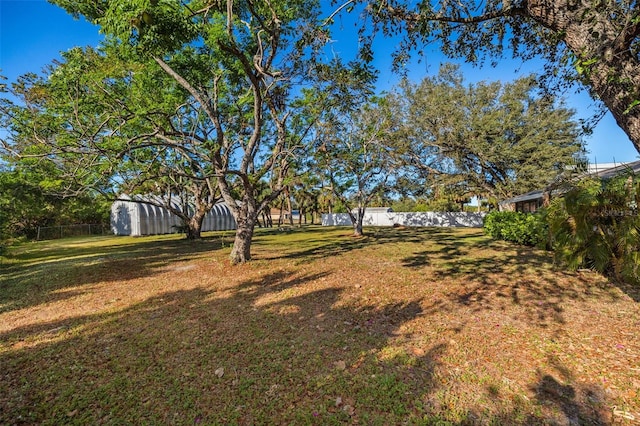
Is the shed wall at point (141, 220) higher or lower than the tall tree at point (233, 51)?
lower

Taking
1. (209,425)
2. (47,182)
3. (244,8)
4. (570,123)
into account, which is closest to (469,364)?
(209,425)

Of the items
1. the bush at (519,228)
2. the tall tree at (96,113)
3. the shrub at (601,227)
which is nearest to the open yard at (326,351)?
the shrub at (601,227)

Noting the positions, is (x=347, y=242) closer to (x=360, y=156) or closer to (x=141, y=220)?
(x=360, y=156)

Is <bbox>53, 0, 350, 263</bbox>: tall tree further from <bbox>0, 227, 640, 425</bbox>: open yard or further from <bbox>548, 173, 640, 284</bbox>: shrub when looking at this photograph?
<bbox>548, 173, 640, 284</bbox>: shrub

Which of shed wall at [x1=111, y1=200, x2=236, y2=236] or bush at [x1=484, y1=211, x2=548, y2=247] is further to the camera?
shed wall at [x1=111, y1=200, x2=236, y2=236]

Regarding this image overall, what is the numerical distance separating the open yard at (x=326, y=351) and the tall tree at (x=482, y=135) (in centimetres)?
1644

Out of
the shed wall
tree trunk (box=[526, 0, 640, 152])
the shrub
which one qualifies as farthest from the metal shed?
tree trunk (box=[526, 0, 640, 152])

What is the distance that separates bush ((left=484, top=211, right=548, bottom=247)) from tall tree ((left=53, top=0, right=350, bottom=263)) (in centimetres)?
923

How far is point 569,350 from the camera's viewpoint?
371 cm

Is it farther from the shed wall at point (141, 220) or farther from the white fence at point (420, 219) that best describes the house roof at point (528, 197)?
the shed wall at point (141, 220)

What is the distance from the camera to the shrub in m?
5.65

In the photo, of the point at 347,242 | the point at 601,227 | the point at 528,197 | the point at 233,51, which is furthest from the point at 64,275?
the point at 528,197

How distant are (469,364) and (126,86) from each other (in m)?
12.3

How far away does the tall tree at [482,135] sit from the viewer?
2027 cm
